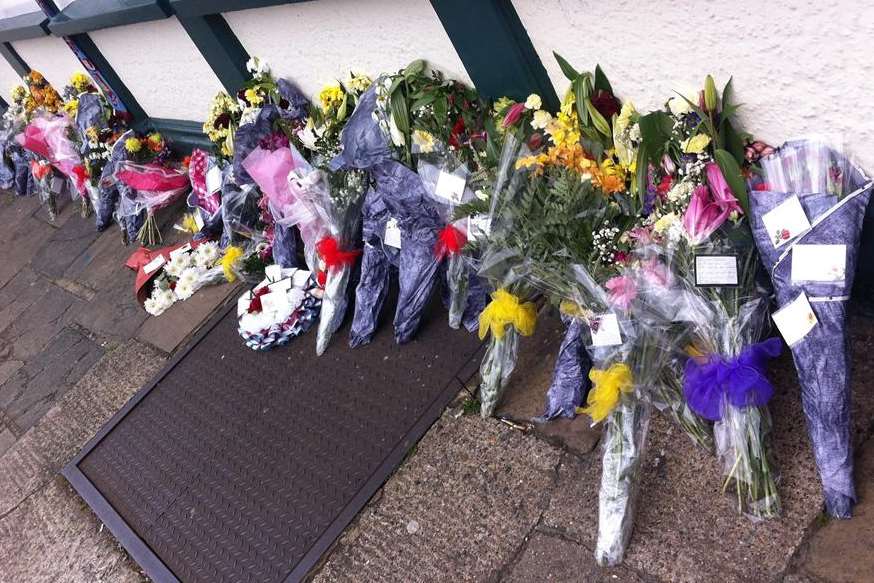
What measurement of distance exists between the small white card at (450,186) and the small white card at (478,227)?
15cm

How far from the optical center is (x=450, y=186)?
2947mm

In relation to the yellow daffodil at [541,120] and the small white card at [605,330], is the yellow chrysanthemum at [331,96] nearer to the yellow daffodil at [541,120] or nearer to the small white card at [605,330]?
the yellow daffodil at [541,120]

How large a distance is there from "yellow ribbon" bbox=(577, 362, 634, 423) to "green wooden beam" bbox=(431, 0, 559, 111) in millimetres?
1161

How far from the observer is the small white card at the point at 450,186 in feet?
9.58

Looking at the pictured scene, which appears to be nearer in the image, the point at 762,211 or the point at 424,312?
the point at 762,211

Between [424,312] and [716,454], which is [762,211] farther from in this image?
[424,312]

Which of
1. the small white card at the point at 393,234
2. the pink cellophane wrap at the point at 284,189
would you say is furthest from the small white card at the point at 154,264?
the small white card at the point at 393,234

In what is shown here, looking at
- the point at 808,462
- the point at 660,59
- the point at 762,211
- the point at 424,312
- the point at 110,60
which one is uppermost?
the point at 110,60

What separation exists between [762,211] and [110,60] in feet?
17.0

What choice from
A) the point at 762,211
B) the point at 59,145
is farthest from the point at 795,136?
the point at 59,145

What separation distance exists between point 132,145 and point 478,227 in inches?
143

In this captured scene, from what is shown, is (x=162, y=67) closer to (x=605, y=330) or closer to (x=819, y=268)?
(x=605, y=330)

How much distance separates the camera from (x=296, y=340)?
3842mm

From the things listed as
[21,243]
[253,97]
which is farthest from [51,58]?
[253,97]
